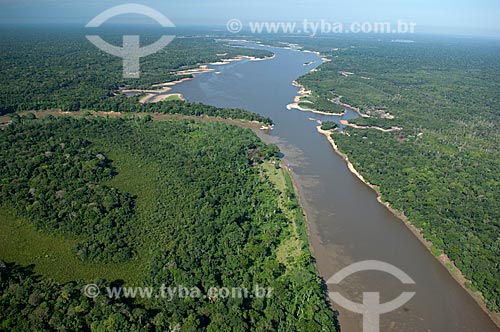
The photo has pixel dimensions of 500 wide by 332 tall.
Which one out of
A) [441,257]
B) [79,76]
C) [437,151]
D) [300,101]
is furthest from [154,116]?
[441,257]

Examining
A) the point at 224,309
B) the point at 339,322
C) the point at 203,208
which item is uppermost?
the point at 203,208

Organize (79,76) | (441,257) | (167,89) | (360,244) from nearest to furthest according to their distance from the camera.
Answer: (441,257)
(360,244)
(167,89)
(79,76)

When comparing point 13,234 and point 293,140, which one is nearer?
point 13,234

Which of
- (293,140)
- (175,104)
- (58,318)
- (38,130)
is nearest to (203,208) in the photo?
(58,318)

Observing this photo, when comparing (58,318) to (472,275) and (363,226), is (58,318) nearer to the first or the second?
(363,226)

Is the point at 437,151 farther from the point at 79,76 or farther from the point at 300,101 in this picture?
the point at 79,76

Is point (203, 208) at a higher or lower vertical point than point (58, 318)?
higher
